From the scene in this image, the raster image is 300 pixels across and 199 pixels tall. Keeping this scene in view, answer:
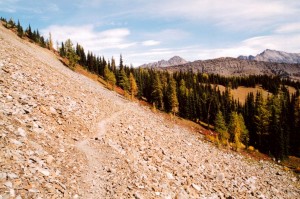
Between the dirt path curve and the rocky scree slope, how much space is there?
0.27 feet

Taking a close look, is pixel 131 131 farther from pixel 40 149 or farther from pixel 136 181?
pixel 40 149

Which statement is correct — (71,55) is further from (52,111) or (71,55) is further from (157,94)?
(52,111)

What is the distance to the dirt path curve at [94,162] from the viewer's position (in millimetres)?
19094

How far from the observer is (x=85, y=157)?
77.6 ft

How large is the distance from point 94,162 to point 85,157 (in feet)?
3.60

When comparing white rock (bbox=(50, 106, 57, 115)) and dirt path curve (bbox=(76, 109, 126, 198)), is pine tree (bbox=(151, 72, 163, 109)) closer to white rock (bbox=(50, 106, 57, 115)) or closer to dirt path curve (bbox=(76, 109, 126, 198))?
dirt path curve (bbox=(76, 109, 126, 198))

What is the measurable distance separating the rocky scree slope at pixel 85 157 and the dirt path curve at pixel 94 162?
0.27 feet

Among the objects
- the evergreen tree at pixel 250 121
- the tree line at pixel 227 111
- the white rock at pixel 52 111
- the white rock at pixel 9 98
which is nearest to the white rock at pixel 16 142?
the white rock at pixel 9 98

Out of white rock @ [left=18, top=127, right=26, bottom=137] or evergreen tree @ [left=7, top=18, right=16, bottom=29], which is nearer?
white rock @ [left=18, top=127, right=26, bottom=137]

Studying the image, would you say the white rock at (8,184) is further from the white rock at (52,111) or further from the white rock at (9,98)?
the white rock at (52,111)

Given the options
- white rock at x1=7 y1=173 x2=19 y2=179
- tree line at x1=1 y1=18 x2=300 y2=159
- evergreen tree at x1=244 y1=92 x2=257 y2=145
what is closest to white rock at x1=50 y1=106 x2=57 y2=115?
white rock at x1=7 y1=173 x2=19 y2=179

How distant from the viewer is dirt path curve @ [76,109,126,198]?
19094mm

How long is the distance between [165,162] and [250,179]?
53.1ft

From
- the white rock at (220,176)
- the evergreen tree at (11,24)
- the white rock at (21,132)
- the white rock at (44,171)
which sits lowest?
the white rock at (220,176)
